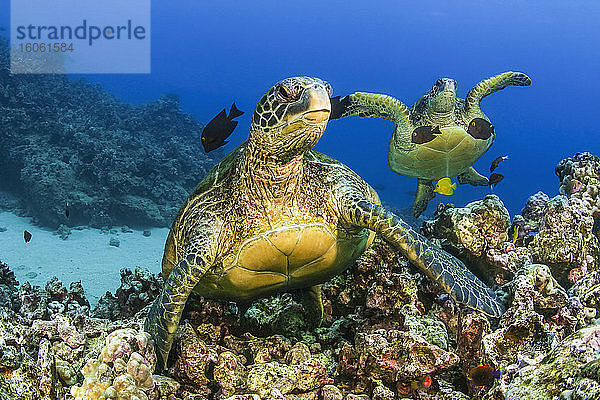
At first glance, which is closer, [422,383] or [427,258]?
[422,383]

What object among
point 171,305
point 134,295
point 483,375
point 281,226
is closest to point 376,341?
point 483,375

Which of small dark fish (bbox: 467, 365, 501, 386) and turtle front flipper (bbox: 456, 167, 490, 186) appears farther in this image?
turtle front flipper (bbox: 456, 167, 490, 186)

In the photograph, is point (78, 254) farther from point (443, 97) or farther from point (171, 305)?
point (443, 97)

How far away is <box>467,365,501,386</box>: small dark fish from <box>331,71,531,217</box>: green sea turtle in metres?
5.30

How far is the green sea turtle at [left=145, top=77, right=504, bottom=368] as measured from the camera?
2.88 metres

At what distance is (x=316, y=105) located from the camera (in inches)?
106

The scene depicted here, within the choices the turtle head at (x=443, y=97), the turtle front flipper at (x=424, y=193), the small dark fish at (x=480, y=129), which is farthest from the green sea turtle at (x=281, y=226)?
the turtle front flipper at (x=424, y=193)

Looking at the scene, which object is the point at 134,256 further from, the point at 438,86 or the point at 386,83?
the point at 386,83

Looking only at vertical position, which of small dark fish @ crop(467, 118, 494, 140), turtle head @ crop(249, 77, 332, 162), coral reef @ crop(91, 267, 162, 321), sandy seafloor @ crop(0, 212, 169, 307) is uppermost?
small dark fish @ crop(467, 118, 494, 140)

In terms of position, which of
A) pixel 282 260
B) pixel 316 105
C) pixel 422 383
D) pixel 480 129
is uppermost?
pixel 480 129

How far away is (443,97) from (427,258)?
202 inches

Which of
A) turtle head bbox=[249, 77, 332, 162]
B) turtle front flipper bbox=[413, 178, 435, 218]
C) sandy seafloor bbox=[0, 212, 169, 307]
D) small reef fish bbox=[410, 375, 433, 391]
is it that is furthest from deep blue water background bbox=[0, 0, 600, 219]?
small reef fish bbox=[410, 375, 433, 391]

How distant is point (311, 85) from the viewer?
8.99 ft

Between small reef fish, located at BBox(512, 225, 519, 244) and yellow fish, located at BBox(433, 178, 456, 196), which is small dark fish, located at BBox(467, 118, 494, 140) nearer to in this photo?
yellow fish, located at BBox(433, 178, 456, 196)
